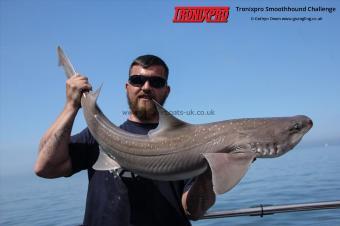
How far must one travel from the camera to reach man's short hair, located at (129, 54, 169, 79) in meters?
3.89

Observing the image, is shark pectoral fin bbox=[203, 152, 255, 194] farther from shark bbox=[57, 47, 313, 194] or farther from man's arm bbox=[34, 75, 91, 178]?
man's arm bbox=[34, 75, 91, 178]

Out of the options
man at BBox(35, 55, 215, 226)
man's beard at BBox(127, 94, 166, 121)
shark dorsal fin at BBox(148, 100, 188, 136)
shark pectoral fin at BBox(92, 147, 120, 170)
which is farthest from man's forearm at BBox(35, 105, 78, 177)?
shark dorsal fin at BBox(148, 100, 188, 136)

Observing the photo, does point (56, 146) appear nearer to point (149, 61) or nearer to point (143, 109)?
point (143, 109)

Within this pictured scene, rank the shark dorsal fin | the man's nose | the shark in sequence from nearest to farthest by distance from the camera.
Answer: the shark, the shark dorsal fin, the man's nose

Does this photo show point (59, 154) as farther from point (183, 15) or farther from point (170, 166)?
point (183, 15)

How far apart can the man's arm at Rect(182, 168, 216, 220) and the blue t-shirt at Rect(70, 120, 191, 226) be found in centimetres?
8

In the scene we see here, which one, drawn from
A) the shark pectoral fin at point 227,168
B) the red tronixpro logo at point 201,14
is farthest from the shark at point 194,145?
the red tronixpro logo at point 201,14

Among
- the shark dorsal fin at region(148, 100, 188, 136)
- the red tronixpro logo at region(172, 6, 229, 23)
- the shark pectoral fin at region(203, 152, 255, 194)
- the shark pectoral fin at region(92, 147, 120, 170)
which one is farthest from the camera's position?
the red tronixpro logo at region(172, 6, 229, 23)

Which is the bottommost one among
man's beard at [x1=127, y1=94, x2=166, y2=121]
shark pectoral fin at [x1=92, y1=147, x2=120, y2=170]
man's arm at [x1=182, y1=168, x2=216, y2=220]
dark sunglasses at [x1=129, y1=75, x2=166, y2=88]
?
man's arm at [x1=182, y1=168, x2=216, y2=220]

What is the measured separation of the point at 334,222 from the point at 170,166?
32.5ft

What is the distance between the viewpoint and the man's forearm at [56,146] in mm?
3271

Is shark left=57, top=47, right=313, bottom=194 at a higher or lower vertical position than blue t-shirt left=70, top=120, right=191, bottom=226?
higher

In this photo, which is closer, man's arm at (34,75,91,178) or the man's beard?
man's arm at (34,75,91,178)

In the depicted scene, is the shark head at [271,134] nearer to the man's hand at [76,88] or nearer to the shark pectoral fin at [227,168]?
the shark pectoral fin at [227,168]
